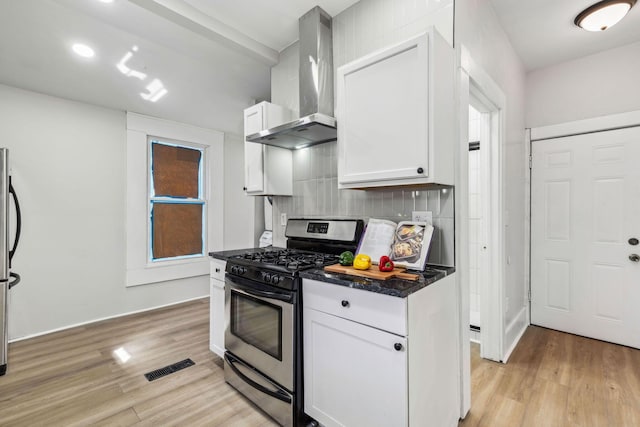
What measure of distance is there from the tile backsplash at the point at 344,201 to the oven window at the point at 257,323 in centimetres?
87

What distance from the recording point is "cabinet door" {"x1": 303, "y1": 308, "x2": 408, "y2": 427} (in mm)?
1280

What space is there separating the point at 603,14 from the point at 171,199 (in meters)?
4.56

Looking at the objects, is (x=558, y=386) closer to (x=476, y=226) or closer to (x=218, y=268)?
(x=476, y=226)

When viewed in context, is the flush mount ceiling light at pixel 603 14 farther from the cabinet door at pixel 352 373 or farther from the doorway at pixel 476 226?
the cabinet door at pixel 352 373

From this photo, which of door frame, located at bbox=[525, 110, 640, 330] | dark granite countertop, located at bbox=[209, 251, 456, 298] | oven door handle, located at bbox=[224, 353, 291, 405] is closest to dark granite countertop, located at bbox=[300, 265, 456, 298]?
dark granite countertop, located at bbox=[209, 251, 456, 298]

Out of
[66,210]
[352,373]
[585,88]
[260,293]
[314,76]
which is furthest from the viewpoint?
[66,210]

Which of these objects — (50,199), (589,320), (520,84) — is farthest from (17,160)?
(589,320)

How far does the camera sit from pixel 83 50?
239cm

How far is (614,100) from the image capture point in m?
2.74

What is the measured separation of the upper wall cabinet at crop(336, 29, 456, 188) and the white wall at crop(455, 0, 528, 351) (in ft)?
1.35

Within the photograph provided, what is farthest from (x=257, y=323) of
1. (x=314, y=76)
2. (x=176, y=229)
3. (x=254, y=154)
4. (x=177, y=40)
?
(x=176, y=229)

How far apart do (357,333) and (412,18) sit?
190 cm

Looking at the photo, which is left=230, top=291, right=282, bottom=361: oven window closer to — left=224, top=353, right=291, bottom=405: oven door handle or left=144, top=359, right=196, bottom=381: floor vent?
left=224, top=353, right=291, bottom=405: oven door handle

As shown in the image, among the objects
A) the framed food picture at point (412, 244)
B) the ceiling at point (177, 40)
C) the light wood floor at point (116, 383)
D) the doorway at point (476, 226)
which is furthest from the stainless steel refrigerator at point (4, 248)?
the doorway at point (476, 226)
